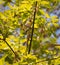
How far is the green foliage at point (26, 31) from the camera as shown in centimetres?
274

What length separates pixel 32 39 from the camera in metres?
3.31

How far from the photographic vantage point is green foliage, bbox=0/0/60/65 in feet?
8.98

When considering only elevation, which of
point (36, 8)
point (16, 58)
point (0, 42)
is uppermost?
point (36, 8)

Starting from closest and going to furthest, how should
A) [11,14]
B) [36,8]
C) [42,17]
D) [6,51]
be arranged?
[6,51] → [36,8] → [42,17] → [11,14]

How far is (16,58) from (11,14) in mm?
850

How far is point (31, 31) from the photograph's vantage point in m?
3.32

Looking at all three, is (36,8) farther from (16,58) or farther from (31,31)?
(16,58)

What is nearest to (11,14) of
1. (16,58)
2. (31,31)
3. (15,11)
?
(15,11)

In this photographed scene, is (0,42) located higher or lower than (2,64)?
higher

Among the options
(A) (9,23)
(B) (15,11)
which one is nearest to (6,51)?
(A) (9,23)

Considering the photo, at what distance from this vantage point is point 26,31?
3.44 metres

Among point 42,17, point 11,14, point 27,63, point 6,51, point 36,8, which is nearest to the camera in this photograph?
point 27,63

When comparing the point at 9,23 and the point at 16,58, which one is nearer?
the point at 16,58

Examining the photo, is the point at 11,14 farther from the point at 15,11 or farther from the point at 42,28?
the point at 42,28
